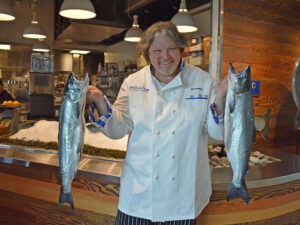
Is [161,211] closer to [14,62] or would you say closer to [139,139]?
[139,139]

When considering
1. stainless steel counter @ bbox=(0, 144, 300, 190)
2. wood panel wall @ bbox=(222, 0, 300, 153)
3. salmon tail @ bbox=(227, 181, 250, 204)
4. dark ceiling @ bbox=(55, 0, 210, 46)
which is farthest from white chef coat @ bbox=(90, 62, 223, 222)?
dark ceiling @ bbox=(55, 0, 210, 46)

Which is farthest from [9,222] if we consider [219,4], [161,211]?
[219,4]

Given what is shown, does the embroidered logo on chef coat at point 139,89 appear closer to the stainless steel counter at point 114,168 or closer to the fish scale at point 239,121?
the fish scale at point 239,121

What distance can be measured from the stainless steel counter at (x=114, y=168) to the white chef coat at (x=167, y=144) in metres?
0.38

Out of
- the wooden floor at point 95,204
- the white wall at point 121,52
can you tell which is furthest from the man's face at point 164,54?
the white wall at point 121,52

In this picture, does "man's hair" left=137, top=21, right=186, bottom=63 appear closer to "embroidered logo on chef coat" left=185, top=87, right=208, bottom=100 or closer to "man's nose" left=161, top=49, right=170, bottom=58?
"man's nose" left=161, top=49, right=170, bottom=58

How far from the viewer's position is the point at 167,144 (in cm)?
148

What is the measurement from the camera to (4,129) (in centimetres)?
308

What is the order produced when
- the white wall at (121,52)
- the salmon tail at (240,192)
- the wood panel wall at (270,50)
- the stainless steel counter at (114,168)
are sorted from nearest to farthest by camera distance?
the salmon tail at (240,192) → the stainless steel counter at (114,168) → the wood panel wall at (270,50) → the white wall at (121,52)

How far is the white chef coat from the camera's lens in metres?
1.49

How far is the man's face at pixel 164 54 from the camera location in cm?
149

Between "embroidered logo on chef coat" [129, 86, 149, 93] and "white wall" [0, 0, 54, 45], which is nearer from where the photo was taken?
"embroidered logo on chef coat" [129, 86, 149, 93]

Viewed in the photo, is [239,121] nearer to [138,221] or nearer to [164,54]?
[164,54]

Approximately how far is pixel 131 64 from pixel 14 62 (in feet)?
10.1
